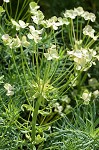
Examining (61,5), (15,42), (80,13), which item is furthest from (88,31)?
(61,5)

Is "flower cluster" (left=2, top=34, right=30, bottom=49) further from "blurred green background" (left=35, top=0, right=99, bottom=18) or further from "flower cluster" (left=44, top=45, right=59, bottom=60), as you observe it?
"blurred green background" (left=35, top=0, right=99, bottom=18)

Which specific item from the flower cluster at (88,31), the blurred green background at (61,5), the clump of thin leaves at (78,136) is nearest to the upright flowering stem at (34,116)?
the clump of thin leaves at (78,136)

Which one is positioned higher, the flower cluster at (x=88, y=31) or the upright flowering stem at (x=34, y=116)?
the flower cluster at (x=88, y=31)

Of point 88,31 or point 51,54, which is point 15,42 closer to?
point 51,54

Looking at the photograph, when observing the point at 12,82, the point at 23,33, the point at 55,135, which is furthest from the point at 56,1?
the point at 55,135

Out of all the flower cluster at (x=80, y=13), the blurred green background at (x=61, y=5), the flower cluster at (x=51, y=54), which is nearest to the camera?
the flower cluster at (x=51, y=54)

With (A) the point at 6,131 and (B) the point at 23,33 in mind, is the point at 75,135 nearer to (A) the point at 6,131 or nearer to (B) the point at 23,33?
(A) the point at 6,131

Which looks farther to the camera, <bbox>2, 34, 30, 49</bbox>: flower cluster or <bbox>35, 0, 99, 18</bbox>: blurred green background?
<bbox>35, 0, 99, 18</bbox>: blurred green background

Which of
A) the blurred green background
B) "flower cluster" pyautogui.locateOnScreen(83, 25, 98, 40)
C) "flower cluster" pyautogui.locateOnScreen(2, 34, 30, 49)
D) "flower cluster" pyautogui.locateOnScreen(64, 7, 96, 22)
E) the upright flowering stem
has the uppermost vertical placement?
the blurred green background

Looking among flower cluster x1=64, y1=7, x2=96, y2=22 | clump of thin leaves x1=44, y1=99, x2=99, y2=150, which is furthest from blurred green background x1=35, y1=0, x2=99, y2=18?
clump of thin leaves x1=44, y1=99, x2=99, y2=150

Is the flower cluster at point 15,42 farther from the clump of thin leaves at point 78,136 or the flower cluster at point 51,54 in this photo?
the clump of thin leaves at point 78,136

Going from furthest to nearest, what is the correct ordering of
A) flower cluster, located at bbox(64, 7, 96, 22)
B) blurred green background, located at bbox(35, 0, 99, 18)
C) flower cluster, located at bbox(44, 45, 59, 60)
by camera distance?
blurred green background, located at bbox(35, 0, 99, 18) < flower cluster, located at bbox(64, 7, 96, 22) < flower cluster, located at bbox(44, 45, 59, 60)
